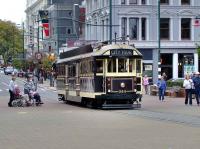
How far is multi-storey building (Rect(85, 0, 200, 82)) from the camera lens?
74.0 metres

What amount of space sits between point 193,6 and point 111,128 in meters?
57.0

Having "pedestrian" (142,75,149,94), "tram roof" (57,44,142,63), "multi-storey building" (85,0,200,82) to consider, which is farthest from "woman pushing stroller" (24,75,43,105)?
"multi-storey building" (85,0,200,82)

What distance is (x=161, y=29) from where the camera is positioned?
7469 cm

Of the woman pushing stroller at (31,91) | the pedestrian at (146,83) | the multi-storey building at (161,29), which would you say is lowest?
the woman pushing stroller at (31,91)

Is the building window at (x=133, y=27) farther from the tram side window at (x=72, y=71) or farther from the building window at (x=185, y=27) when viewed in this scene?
the tram side window at (x=72, y=71)

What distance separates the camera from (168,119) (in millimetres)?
24812

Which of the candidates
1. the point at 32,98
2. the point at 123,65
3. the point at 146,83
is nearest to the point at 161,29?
the point at 146,83

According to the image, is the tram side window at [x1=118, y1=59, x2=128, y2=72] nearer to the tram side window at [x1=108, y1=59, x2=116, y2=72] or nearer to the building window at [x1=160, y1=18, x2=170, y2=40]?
the tram side window at [x1=108, y1=59, x2=116, y2=72]

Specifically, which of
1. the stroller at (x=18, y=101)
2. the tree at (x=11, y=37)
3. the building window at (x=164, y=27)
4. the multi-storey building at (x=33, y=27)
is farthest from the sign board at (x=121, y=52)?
the tree at (x=11, y=37)

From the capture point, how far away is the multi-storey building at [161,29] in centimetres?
7400

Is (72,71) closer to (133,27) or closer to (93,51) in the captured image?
(93,51)

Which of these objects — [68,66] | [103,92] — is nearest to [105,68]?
[103,92]

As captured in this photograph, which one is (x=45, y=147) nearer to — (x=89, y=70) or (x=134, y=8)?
(x=89, y=70)

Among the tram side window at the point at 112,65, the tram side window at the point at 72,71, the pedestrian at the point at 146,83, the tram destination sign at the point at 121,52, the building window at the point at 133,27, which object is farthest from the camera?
the building window at the point at 133,27
